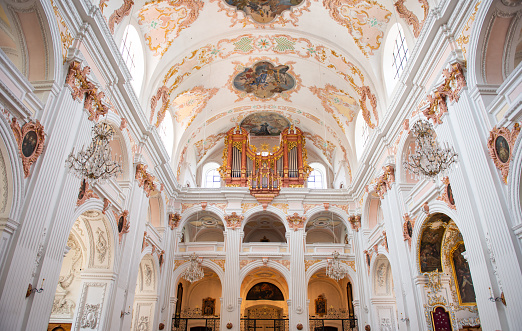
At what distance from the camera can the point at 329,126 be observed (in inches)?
786

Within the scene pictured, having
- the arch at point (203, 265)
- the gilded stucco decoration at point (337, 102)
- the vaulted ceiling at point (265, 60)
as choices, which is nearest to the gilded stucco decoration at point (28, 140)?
the vaulted ceiling at point (265, 60)

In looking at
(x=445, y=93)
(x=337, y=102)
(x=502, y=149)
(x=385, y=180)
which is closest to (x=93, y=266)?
(x=385, y=180)

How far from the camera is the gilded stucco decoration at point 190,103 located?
17.3 metres

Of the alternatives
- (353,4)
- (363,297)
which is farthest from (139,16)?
(363,297)

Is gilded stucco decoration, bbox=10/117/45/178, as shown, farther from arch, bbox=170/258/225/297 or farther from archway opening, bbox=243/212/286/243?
archway opening, bbox=243/212/286/243

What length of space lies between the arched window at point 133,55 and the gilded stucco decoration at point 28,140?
5.31 m

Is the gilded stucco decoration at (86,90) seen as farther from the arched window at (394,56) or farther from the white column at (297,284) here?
the white column at (297,284)

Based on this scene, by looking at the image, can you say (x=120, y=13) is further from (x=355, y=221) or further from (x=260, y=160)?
(x=355, y=221)

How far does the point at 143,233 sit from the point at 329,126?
1057cm

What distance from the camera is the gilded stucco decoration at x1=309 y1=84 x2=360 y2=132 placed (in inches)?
675

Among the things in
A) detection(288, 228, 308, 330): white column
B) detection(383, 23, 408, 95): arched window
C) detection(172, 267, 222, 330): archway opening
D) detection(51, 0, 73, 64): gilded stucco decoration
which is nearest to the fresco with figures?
detection(383, 23, 408, 95): arched window

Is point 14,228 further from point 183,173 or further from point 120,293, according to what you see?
point 183,173

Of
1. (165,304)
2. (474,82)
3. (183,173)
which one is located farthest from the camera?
(183,173)

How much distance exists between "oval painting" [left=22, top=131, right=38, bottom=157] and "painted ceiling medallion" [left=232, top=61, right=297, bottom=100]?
35.6ft
